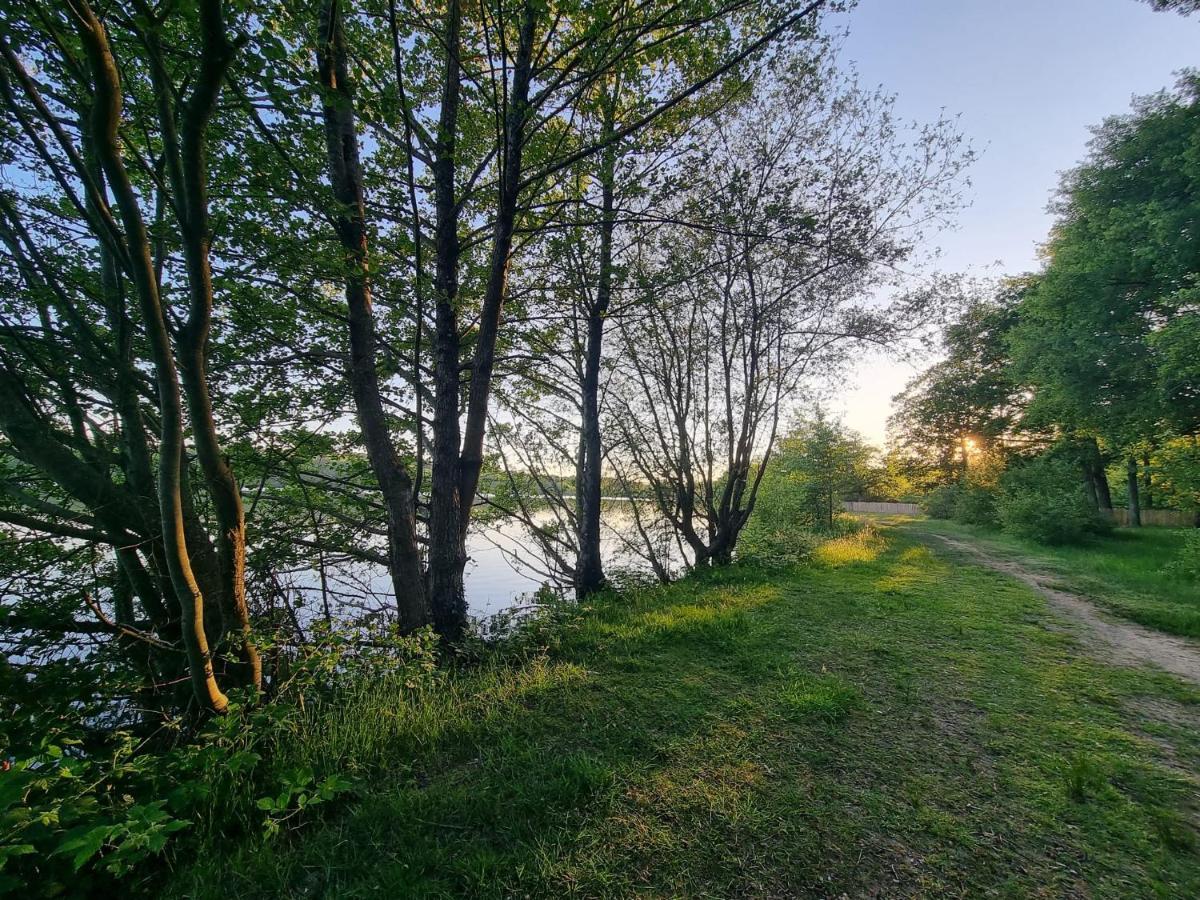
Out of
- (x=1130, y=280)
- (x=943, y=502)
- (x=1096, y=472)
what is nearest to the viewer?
(x=1130, y=280)

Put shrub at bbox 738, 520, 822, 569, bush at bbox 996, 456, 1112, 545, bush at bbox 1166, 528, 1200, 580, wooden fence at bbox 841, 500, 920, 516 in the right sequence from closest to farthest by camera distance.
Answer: bush at bbox 1166, 528, 1200, 580
shrub at bbox 738, 520, 822, 569
bush at bbox 996, 456, 1112, 545
wooden fence at bbox 841, 500, 920, 516

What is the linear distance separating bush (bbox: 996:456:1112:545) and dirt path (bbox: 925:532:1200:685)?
7.32 m

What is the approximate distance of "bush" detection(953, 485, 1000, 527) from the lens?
55.8 ft

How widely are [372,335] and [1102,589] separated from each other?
11868mm

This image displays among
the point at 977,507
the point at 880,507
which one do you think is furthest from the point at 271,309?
the point at 880,507

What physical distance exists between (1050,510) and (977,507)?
5864 mm

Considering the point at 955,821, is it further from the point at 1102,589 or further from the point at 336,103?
the point at 1102,589

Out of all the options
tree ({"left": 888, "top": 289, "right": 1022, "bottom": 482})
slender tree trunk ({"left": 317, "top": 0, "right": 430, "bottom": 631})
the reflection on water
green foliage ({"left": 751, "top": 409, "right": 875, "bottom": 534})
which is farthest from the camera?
tree ({"left": 888, "top": 289, "right": 1022, "bottom": 482})

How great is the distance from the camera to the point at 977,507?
17641mm

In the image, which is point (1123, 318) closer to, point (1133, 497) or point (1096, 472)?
point (1133, 497)

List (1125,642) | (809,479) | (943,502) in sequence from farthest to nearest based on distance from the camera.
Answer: (943,502)
(809,479)
(1125,642)

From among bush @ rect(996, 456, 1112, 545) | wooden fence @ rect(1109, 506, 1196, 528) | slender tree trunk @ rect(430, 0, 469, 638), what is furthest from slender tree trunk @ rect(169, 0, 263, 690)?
wooden fence @ rect(1109, 506, 1196, 528)

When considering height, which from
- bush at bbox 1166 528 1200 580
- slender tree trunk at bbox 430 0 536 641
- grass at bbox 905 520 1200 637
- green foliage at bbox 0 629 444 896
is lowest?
grass at bbox 905 520 1200 637

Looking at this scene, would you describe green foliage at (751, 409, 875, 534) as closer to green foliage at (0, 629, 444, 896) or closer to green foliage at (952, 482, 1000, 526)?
green foliage at (952, 482, 1000, 526)
